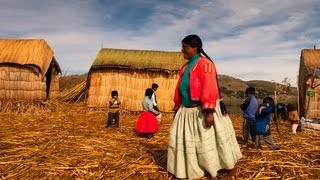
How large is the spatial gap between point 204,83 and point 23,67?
13984mm

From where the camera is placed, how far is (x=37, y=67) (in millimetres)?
17234

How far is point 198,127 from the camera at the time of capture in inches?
199

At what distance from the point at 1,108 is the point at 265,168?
13250mm

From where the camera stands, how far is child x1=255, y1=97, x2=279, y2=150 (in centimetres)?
750

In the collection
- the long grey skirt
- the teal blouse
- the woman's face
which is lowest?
the long grey skirt

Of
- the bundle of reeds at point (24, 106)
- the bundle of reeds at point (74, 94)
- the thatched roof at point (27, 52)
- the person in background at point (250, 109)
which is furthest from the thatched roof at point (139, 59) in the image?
the person in background at point (250, 109)

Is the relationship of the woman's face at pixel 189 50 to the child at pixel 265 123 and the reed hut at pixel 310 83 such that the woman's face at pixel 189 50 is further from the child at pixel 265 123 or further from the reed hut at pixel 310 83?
the reed hut at pixel 310 83

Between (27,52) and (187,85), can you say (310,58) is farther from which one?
(187,85)

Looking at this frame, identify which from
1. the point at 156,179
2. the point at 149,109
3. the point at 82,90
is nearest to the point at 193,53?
the point at 156,179

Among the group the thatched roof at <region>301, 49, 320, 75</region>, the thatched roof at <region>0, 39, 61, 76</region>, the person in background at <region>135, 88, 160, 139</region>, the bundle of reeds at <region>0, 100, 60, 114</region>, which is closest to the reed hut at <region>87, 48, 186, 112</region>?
the bundle of reeds at <region>0, 100, 60, 114</region>

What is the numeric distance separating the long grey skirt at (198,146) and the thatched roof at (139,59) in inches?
509

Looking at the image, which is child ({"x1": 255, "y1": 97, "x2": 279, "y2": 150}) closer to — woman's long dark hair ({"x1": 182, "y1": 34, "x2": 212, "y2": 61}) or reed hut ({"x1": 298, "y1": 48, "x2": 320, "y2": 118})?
Result: woman's long dark hair ({"x1": 182, "y1": 34, "x2": 212, "y2": 61})

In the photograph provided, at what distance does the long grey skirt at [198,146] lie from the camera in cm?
Result: 500

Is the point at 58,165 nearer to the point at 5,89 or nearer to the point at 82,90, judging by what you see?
the point at 5,89
